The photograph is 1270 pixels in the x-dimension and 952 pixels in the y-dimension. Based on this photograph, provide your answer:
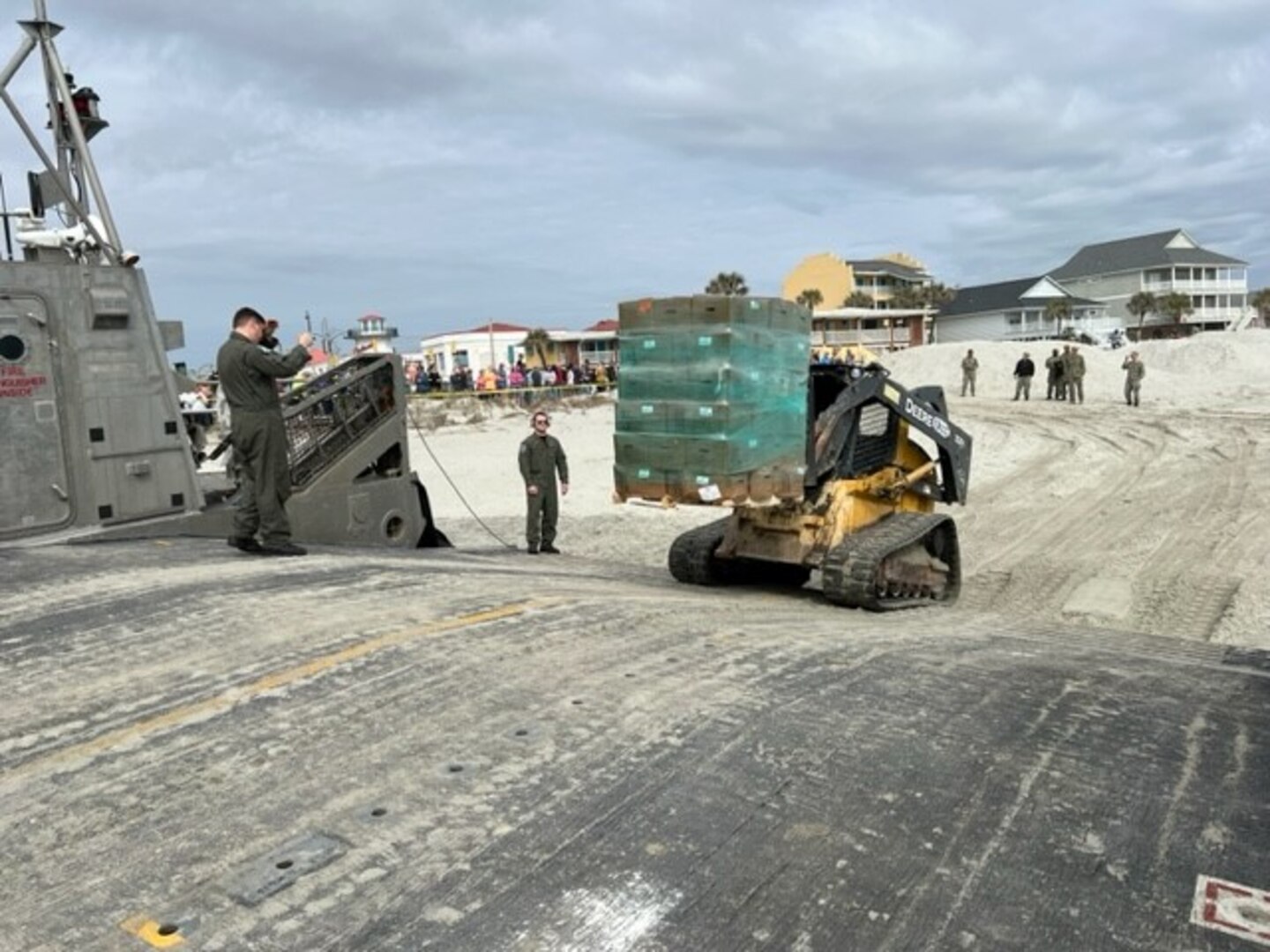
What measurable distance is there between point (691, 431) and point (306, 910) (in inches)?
191

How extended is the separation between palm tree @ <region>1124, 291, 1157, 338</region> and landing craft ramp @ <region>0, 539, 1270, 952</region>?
86269mm

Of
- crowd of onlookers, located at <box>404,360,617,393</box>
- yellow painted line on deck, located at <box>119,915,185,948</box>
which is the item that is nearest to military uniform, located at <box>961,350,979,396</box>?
crowd of onlookers, located at <box>404,360,617,393</box>

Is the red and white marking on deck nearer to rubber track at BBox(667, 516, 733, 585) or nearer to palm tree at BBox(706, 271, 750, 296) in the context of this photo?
rubber track at BBox(667, 516, 733, 585)

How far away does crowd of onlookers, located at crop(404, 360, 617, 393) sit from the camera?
3503 cm

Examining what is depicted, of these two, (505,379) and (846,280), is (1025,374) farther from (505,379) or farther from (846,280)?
(846,280)

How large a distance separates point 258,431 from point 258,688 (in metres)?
3.17

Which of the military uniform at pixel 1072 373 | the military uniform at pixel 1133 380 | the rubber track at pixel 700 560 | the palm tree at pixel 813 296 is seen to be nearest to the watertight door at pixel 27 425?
the rubber track at pixel 700 560

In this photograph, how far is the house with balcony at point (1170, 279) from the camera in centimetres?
8506

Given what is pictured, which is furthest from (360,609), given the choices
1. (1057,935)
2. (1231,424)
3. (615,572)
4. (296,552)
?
(1231,424)

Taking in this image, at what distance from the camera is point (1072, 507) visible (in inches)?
629

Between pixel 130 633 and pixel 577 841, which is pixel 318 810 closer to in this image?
pixel 577 841

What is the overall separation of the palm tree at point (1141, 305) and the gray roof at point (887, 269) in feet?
65.7

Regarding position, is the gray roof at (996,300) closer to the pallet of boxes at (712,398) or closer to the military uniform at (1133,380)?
the military uniform at (1133,380)

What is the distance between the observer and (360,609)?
5191mm
